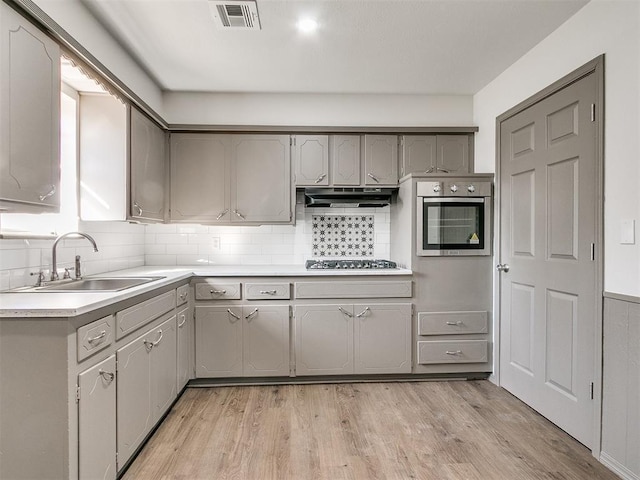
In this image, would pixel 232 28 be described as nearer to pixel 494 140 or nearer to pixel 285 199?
pixel 285 199

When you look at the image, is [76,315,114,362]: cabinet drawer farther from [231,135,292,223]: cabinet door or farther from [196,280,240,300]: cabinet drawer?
[231,135,292,223]: cabinet door

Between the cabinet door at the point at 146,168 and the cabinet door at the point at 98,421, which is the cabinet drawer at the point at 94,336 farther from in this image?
the cabinet door at the point at 146,168

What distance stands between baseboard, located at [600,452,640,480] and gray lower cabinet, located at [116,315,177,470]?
2.45m

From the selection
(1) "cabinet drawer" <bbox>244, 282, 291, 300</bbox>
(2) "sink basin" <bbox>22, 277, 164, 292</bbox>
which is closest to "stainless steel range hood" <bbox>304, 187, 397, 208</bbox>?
(1) "cabinet drawer" <bbox>244, 282, 291, 300</bbox>

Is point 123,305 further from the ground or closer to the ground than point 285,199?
closer to the ground

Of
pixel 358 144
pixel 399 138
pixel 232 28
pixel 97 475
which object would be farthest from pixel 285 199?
pixel 97 475

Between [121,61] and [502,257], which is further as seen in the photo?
[502,257]

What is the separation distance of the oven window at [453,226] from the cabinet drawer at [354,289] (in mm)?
409

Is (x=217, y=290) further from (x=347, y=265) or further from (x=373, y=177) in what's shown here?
(x=373, y=177)

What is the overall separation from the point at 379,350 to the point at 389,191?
4.74 ft

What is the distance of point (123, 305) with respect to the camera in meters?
1.75

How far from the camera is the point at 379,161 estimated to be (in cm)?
326

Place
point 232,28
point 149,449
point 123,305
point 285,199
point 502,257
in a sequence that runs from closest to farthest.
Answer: point 123,305
point 149,449
point 232,28
point 502,257
point 285,199

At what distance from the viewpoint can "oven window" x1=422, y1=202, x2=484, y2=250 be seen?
2.94m
